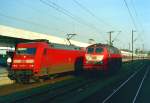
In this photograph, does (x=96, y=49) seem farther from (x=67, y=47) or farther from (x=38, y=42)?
(x=38, y=42)

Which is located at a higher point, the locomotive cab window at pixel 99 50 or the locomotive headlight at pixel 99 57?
the locomotive cab window at pixel 99 50

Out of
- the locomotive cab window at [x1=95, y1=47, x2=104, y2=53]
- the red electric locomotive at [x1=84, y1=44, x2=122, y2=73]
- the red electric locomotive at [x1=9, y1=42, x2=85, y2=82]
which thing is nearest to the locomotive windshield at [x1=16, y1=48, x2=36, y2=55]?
the red electric locomotive at [x1=9, y1=42, x2=85, y2=82]

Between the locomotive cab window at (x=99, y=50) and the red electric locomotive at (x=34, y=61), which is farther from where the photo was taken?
the locomotive cab window at (x=99, y=50)

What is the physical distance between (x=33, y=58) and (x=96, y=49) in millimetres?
8259

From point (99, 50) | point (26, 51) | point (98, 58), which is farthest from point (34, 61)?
point (99, 50)

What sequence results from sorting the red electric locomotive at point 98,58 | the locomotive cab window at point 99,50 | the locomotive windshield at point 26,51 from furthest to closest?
the locomotive cab window at point 99,50 → the red electric locomotive at point 98,58 → the locomotive windshield at point 26,51

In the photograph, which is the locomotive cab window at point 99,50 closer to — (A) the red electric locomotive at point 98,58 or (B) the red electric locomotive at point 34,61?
(A) the red electric locomotive at point 98,58

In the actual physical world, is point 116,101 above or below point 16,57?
below

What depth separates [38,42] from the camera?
2180cm

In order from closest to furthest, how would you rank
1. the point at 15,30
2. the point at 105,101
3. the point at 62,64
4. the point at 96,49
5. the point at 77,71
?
1. the point at 105,101
2. the point at 62,64
3. the point at 96,49
4. the point at 77,71
5. the point at 15,30

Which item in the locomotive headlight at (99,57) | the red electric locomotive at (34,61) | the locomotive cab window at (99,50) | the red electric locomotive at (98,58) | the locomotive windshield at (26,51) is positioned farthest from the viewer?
the locomotive cab window at (99,50)

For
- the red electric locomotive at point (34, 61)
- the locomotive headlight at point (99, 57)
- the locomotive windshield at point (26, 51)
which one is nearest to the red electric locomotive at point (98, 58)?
the locomotive headlight at point (99, 57)

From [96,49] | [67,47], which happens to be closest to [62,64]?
[67,47]

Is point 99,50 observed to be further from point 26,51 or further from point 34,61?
point 34,61
